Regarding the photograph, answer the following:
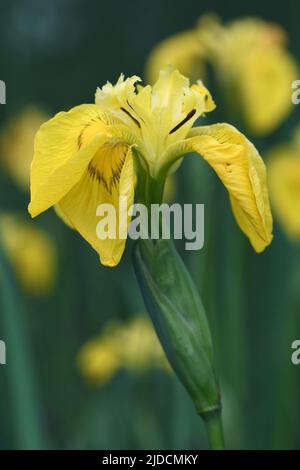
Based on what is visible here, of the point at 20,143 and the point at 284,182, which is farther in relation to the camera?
the point at 20,143

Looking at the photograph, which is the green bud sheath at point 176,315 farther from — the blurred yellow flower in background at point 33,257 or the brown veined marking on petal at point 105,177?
the blurred yellow flower in background at point 33,257

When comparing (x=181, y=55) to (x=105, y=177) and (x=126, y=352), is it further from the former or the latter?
(x=105, y=177)

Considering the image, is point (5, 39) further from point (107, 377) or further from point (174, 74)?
point (174, 74)

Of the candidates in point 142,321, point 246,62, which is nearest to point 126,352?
point 142,321

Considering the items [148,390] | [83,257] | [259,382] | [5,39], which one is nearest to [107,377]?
[148,390]

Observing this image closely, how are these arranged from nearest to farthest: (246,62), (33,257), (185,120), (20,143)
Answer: (185,120)
(246,62)
(33,257)
(20,143)

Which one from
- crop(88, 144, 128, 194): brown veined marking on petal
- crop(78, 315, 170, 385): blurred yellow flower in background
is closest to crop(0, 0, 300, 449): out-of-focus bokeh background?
crop(78, 315, 170, 385): blurred yellow flower in background

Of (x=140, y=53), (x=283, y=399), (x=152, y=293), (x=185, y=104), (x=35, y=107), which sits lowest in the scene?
(x=283, y=399)
